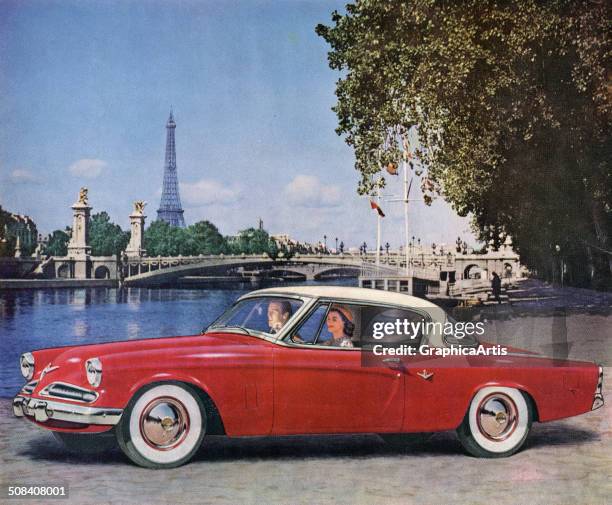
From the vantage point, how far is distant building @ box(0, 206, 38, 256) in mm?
10359

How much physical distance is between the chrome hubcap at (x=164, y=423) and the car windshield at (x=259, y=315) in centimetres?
80

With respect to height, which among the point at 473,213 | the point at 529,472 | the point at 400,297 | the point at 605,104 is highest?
the point at 605,104

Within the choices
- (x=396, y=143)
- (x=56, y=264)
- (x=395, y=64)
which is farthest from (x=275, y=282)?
(x=56, y=264)

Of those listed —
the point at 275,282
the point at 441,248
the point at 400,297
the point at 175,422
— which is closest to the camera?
the point at 175,422

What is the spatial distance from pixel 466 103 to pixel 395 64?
3.84 ft

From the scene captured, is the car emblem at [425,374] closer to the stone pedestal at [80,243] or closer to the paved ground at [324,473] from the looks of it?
the paved ground at [324,473]

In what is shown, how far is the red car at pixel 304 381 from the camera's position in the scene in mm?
5168

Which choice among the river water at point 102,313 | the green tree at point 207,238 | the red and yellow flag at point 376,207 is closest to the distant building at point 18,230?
the river water at point 102,313

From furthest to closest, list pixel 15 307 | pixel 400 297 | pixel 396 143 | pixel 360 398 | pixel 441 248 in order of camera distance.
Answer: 1. pixel 15 307
2. pixel 396 143
3. pixel 441 248
4. pixel 400 297
5. pixel 360 398

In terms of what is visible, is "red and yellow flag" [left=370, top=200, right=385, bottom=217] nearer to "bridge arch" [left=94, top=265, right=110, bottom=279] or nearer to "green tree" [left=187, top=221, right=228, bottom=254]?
"green tree" [left=187, top=221, right=228, bottom=254]

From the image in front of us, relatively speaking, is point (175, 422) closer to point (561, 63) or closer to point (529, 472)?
point (529, 472)

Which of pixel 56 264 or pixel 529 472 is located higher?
pixel 56 264

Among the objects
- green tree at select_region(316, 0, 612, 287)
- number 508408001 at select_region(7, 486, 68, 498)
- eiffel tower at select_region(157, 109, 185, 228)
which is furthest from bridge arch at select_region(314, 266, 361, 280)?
number 508408001 at select_region(7, 486, 68, 498)

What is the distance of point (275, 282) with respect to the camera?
13.3 m
